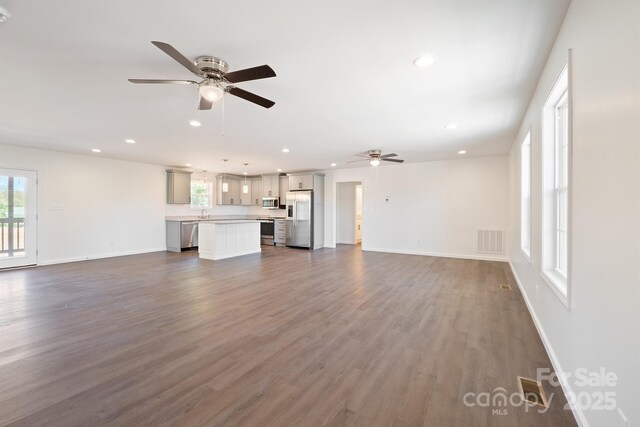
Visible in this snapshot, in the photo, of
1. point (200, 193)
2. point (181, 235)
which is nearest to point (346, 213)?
point (200, 193)

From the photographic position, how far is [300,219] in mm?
8914

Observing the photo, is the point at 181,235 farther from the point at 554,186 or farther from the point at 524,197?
the point at 554,186

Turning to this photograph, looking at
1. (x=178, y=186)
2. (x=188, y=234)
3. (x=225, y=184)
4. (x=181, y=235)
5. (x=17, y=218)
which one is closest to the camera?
(x=17, y=218)

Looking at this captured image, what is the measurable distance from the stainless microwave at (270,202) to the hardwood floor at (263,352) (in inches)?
211

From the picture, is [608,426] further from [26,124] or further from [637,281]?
[26,124]

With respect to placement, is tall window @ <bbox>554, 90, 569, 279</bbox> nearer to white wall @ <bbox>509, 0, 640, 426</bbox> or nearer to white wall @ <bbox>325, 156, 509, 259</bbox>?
white wall @ <bbox>509, 0, 640, 426</bbox>

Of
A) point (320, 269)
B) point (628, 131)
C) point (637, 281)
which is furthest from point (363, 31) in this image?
point (320, 269)

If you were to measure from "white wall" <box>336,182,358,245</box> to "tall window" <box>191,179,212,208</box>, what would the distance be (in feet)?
15.8

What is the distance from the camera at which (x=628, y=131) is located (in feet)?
3.77

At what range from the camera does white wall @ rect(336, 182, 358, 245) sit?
392 inches

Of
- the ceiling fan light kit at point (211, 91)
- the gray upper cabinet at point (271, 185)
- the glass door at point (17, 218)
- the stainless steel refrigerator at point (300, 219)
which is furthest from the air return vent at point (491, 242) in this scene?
the glass door at point (17, 218)

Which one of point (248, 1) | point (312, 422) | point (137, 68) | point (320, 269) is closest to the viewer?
point (312, 422)

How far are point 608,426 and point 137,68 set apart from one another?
13.7 feet

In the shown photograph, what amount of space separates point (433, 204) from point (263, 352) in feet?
21.2
